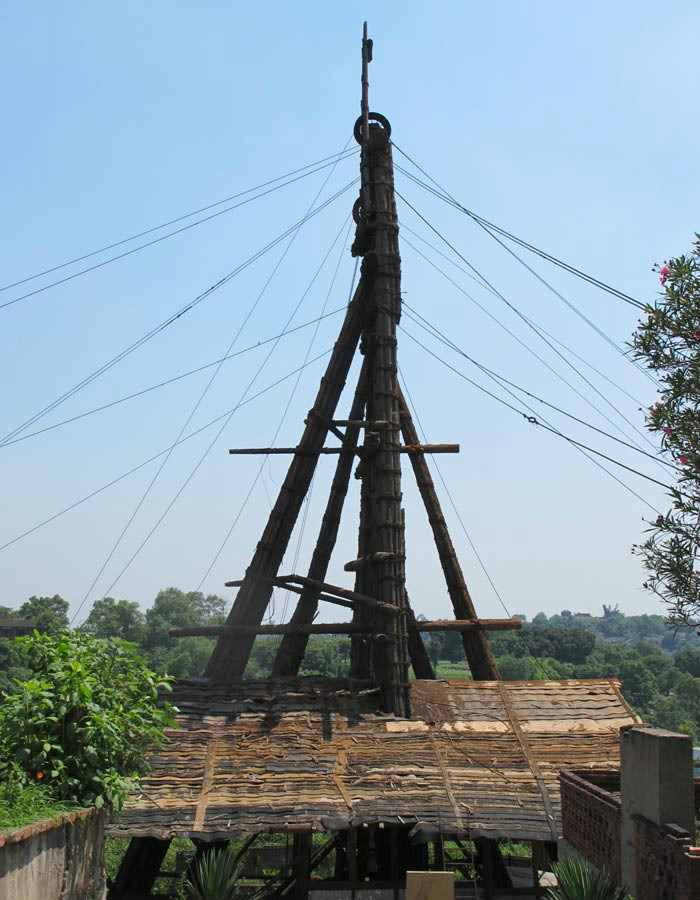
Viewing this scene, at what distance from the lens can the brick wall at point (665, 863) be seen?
918 centimetres

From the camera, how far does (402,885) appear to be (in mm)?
14805

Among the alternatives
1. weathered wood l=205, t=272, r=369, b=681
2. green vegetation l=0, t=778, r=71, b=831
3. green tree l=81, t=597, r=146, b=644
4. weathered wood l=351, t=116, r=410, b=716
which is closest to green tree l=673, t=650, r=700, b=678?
weathered wood l=351, t=116, r=410, b=716

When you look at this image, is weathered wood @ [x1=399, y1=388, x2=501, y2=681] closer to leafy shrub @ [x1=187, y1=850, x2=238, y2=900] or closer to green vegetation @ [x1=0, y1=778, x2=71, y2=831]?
leafy shrub @ [x1=187, y1=850, x2=238, y2=900]

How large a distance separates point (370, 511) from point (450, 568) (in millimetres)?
2223

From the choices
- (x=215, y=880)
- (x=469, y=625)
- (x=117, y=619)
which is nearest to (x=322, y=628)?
(x=469, y=625)

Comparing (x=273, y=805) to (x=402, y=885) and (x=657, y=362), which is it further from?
(x=657, y=362)

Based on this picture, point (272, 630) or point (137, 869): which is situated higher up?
point (272, 630)

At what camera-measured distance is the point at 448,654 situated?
155 m

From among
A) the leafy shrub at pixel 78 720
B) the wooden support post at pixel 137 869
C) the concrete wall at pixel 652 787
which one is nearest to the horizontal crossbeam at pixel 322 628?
the wooden support post at pixel 137 869

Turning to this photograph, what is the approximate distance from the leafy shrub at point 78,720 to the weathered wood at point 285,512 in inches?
282

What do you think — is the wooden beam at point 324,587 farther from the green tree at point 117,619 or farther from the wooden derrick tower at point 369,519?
the green tree at point 117,619

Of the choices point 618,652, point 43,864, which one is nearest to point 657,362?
point 43,864

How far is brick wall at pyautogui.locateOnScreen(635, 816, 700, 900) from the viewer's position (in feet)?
30.1

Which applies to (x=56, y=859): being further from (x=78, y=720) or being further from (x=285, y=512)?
(x=285, y=512)
